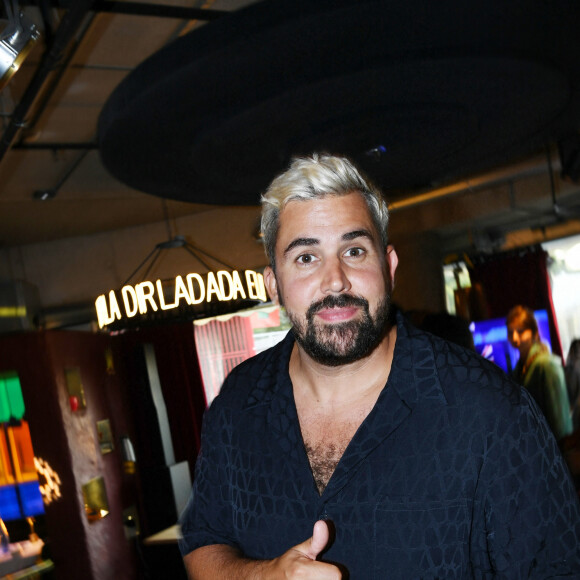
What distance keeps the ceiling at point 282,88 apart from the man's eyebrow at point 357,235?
0.99 metres

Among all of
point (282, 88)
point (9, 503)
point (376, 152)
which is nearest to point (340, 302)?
point (282, 88)

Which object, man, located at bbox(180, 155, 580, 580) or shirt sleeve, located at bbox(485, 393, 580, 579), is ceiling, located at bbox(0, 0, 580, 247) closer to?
man, located at bbox(180, 155, 580, 580)

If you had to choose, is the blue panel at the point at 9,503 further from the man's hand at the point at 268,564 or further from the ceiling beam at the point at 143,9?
the man's hand at the point at 268,564

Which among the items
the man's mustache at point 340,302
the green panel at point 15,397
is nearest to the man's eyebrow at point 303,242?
the man's mustache at point 340,302

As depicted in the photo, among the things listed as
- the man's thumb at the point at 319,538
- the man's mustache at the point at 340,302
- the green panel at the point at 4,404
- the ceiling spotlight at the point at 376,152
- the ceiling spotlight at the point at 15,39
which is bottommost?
the man's thumb at the point at 319,538

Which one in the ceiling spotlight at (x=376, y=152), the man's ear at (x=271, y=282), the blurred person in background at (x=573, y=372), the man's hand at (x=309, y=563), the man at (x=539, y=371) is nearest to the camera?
the man's hand at (x=309, y=563)

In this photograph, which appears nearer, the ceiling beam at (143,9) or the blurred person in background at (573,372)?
the ceiling beam at (143,9)

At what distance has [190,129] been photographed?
3.32 metres

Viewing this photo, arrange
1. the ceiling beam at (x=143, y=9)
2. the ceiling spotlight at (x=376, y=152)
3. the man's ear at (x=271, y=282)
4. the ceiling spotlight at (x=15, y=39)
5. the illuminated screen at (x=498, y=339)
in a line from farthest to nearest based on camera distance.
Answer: the illuminated screen at (x=498, y=339) → the ceiling spotlight at (x=376, y=152) → the ceiling beam at (x=143, y=9) → the ceiling spotlight at (x=15, y=39) → the man's ear at (x=271, y=282)

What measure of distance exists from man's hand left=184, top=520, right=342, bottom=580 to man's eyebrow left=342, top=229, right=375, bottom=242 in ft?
2.29

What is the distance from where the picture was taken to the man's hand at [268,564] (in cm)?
131

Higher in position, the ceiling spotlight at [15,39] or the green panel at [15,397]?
the ceiling spotlight at [15,39]

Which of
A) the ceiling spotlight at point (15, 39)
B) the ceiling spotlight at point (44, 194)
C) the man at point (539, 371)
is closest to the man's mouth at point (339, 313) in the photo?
the ceiling spotlight at point (15, 39)

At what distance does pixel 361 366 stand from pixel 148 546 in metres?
5.23
